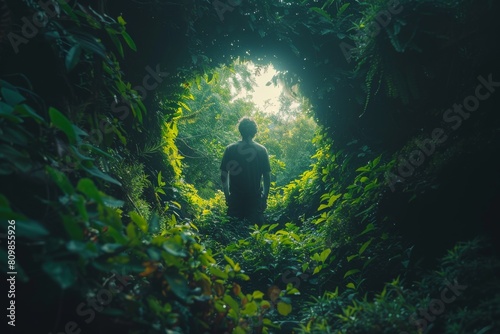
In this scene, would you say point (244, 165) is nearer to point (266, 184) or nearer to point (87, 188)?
point (266, 184)

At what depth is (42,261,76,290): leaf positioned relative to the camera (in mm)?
1076

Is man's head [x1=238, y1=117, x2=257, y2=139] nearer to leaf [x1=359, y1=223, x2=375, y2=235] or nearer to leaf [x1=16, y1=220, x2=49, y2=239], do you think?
leaf [x1=359, y1=223, x2=375, y2=235]

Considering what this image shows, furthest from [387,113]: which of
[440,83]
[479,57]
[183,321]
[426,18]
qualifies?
[183,321]

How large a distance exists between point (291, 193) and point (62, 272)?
6.97m

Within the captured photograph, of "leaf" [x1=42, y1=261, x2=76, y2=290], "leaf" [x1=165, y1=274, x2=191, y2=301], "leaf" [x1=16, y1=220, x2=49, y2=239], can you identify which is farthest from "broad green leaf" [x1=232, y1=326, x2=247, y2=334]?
"leaf" [x1=16, y1=220, x2=49, y2=239]

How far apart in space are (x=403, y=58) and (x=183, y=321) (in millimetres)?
3879

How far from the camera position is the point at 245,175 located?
6445 mm

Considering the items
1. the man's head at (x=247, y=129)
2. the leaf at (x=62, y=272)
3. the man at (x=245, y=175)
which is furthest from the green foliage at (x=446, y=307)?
the man's head at (x=247, y=129)

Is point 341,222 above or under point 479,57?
under

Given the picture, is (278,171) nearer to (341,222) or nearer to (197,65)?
(197,65)

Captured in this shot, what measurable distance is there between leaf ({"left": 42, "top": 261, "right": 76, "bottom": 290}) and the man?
5.28 m

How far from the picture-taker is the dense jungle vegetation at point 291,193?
143 centimetres

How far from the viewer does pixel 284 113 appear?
2519cm

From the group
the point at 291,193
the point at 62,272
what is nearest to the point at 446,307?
the point at 62,272
